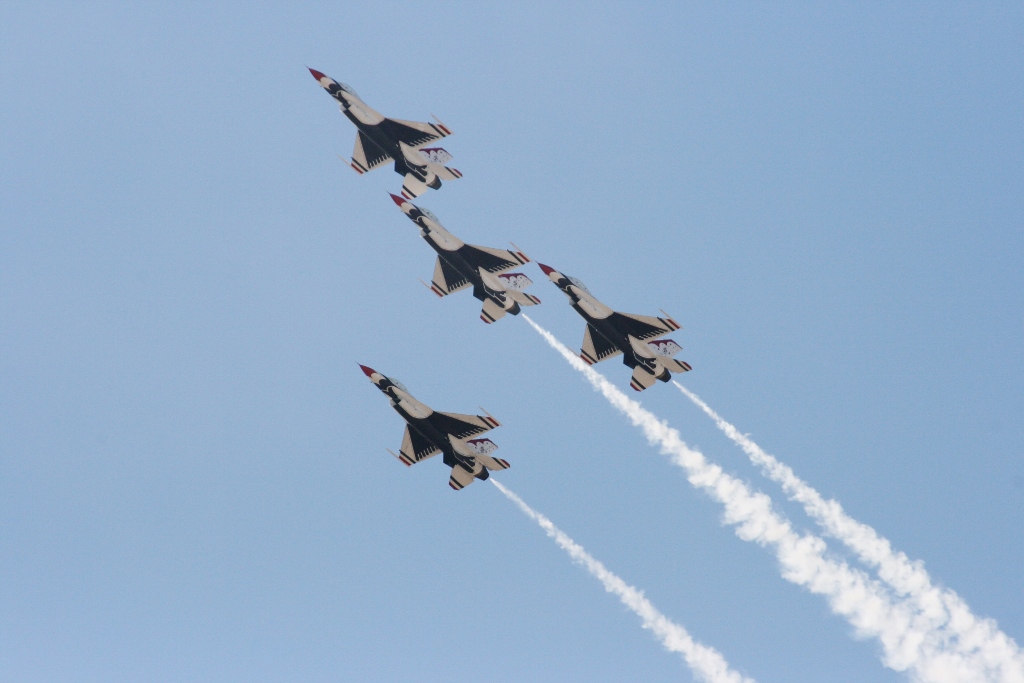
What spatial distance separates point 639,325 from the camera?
102 metres

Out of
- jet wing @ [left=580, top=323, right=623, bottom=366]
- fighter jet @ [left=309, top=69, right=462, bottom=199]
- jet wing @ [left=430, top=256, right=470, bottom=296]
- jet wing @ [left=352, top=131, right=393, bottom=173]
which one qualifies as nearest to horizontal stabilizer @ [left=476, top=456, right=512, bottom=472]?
jet wing @ [left=580, top=323, right=623, bottom=366]

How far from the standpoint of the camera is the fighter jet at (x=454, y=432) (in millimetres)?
102000

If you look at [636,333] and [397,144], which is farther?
[397,144]

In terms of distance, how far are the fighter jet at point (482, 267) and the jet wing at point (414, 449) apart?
375 inches

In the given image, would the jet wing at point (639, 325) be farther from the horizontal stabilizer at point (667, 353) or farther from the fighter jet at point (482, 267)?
the fighter jet at point (482, 267)

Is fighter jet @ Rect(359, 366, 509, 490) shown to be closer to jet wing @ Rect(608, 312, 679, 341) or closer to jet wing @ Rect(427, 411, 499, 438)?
jet wing @ Rect(427, 411, 499, 438)

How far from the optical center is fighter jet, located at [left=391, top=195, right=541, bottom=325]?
338 feet

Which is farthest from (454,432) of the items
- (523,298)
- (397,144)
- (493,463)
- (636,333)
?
(397,144)

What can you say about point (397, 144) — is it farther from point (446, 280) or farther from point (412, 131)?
point (446, 280)

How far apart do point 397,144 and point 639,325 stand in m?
21.8

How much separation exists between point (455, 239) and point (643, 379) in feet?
54.5

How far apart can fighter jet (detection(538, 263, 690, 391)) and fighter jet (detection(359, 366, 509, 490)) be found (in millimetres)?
10196

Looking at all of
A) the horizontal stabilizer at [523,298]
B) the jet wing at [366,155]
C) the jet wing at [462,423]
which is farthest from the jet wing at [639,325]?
the jet wing at [366,155]

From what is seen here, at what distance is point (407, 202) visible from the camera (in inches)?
4122
